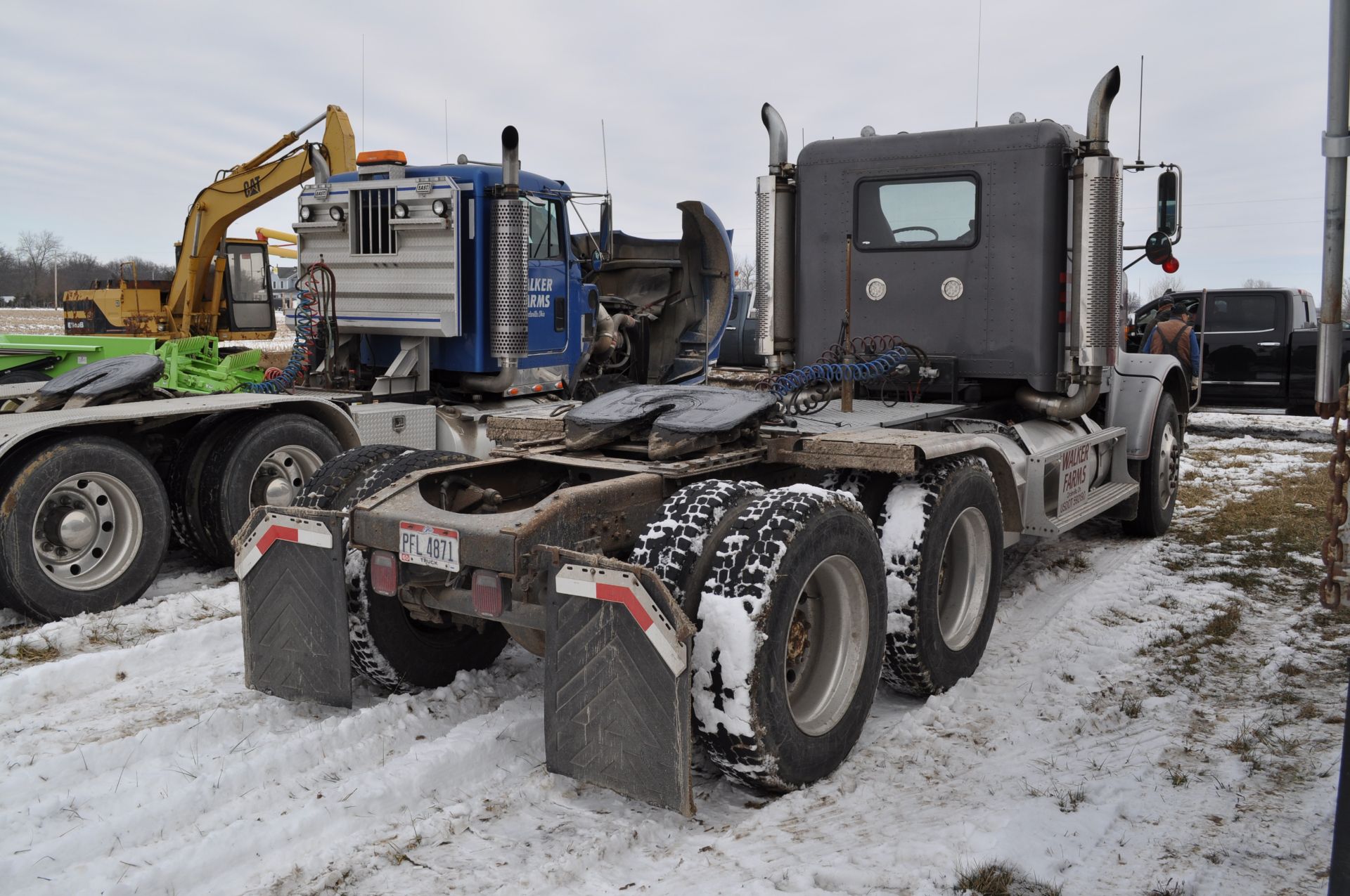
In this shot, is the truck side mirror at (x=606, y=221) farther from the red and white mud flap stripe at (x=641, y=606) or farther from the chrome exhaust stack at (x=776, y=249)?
the red and white mud flap stripe at (x=641, y=606)

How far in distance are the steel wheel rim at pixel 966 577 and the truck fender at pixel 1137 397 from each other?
123 inches

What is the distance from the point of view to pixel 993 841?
3.57m

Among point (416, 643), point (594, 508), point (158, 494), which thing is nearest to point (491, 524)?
point (594, 508)

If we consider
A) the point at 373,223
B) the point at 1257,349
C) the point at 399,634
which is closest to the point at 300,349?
the point at 373,223

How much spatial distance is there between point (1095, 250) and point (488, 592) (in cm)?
456

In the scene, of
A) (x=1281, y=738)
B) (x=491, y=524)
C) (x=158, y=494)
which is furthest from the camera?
(x=158, y=494)

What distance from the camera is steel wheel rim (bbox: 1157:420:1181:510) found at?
853 centimetres

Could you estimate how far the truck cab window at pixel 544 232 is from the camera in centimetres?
905

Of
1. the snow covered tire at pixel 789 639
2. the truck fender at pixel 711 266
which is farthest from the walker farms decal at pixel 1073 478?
the truck fender at pixel 711 266

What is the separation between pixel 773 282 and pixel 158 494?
4.19 meters

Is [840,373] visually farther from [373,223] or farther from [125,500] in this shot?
[125,500]

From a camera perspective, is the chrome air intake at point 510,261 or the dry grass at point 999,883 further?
the chrome air intake at point 510,261

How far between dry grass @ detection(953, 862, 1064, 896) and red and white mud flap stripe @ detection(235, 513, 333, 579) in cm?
253

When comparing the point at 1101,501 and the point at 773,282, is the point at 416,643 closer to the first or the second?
the point at 773,282
